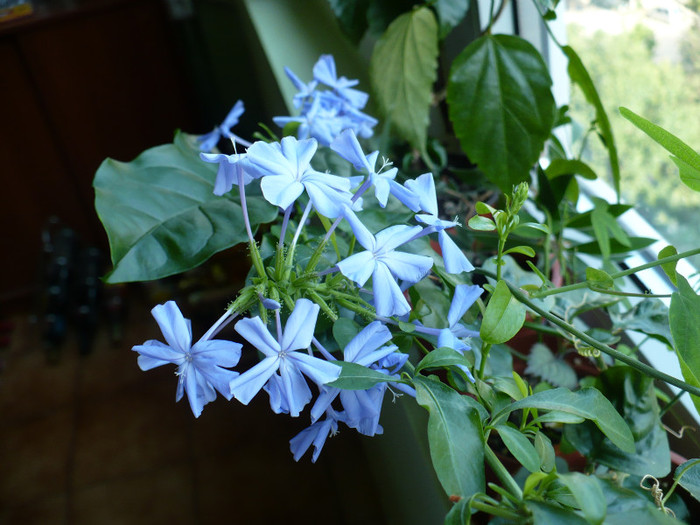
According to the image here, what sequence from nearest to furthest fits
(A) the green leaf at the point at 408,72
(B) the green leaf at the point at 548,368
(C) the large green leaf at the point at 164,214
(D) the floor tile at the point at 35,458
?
(C) the large green leaf at the point at 164,214 → (B) the green leaf at the point at 548,368 → (A) the green leaf at the point at 408,72 → (D) the floor tile at the point at 35,458

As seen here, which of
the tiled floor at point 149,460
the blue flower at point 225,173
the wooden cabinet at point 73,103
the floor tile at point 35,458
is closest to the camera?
the blue flower at point 225,173

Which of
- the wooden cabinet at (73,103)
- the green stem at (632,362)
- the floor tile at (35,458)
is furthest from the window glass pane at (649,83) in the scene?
the floor tile at (35,458)

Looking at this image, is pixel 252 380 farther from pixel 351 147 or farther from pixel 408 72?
pixel 408 72

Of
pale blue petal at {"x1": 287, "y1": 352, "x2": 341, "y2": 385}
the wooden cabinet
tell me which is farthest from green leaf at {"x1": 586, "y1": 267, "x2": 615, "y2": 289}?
the wooden cabinet

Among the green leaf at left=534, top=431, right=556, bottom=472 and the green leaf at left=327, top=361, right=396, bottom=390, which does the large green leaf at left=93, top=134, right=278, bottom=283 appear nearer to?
the green leaf at left=327, top=361, right=396, bottom=390

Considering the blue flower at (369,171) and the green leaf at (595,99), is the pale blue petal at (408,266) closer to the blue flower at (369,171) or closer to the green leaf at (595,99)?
the blue flower at (369,171)
